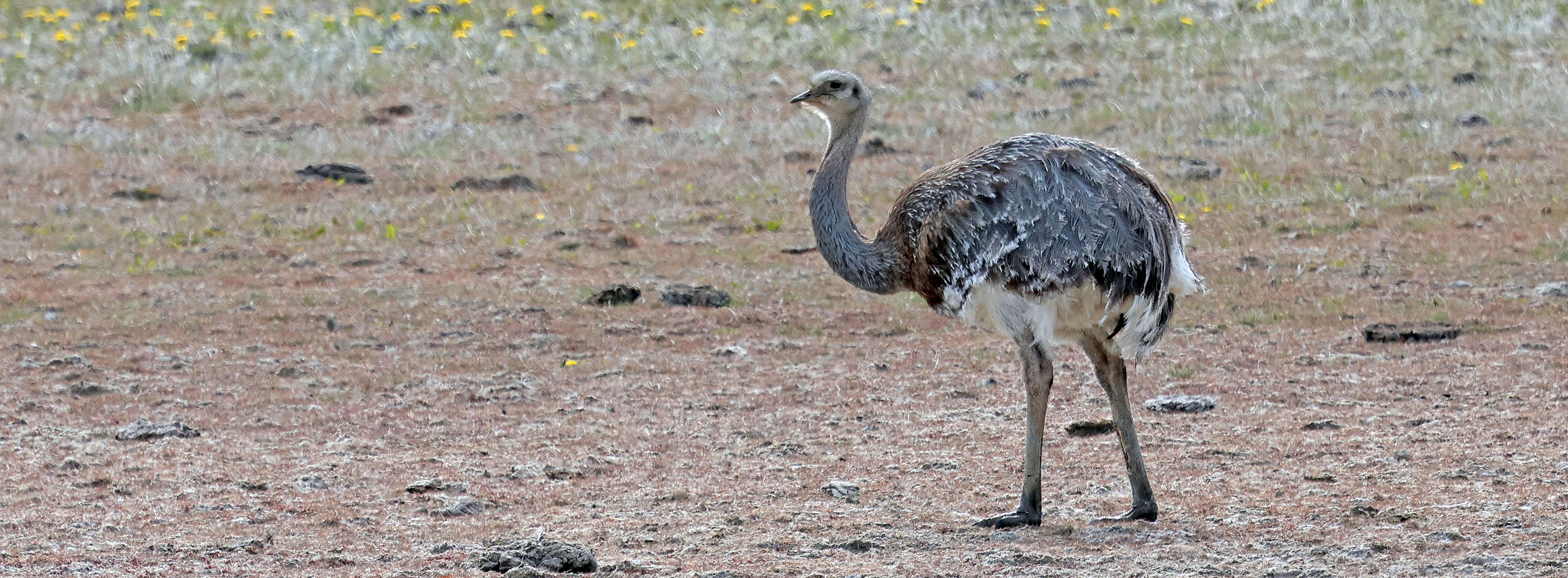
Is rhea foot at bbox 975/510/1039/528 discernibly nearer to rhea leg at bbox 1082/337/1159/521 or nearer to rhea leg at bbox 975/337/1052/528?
rhea leg at bbox 975/337/1052/528

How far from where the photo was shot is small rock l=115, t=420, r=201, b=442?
8.52 metres

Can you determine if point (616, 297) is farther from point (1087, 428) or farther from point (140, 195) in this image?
point (140, 195)

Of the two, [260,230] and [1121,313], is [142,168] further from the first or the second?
[1121,313]

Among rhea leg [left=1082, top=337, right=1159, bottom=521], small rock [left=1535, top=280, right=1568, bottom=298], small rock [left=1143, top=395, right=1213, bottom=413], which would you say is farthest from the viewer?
small rock [left=1535, top=280, right=1568, bottom=298]

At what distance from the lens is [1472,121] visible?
15453 mm

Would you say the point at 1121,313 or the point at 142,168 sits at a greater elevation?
the point at 1121,313

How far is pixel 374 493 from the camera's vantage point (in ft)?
24.8

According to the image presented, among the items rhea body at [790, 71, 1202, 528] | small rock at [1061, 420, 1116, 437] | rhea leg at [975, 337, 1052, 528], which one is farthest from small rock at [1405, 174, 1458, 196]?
rhea leg at [975, 337, 1052, 528]

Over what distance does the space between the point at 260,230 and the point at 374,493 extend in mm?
6752

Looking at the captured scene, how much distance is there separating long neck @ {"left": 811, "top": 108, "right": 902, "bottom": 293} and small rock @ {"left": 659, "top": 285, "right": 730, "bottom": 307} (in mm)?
3771

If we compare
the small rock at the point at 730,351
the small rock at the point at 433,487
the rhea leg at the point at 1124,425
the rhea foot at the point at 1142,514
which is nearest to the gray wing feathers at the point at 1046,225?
the rhea leg at the point at 1124,425

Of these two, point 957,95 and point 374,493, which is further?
point 957,95

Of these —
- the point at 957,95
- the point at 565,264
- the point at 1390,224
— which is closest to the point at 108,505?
the point at 565,264

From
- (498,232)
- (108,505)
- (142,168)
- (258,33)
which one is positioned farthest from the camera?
(258,33)
